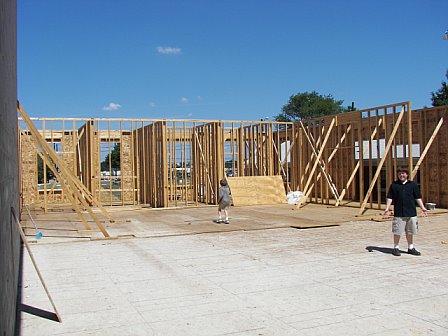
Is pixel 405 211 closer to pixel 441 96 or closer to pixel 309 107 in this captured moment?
pixel 441 96

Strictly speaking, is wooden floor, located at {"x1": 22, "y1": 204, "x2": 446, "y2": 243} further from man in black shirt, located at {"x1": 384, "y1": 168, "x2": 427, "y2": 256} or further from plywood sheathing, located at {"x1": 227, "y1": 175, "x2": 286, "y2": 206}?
man in black shirt, located at {"x1": 384, "y1": 168, "x2": 427, "y2": 256}

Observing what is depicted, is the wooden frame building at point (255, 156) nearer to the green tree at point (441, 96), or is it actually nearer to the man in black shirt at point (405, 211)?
the man in black shirt at point (405, 211)

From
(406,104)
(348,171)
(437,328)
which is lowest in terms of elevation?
(437,328)

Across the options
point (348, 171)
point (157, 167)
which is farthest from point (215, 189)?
point (348, 171)

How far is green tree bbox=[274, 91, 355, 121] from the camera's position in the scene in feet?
229

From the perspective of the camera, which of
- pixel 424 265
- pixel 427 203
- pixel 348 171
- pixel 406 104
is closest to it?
pixel 424 265

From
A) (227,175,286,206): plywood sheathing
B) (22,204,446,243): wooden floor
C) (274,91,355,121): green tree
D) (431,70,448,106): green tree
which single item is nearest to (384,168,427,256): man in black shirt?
(22,204,446,243): wooden floor

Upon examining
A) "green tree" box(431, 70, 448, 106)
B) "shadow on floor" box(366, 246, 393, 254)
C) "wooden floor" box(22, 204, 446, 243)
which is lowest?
"shadow on floor" box(366, 246, 393, 254)

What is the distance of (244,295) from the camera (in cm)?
565

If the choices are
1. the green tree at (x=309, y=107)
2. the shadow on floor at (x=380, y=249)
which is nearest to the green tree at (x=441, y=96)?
the green tree at (x=309, y=107)

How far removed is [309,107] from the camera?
231ft

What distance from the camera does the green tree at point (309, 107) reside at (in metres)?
69.7

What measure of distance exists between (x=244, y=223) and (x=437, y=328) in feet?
27.9

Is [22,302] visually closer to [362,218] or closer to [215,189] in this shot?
[362,218]
